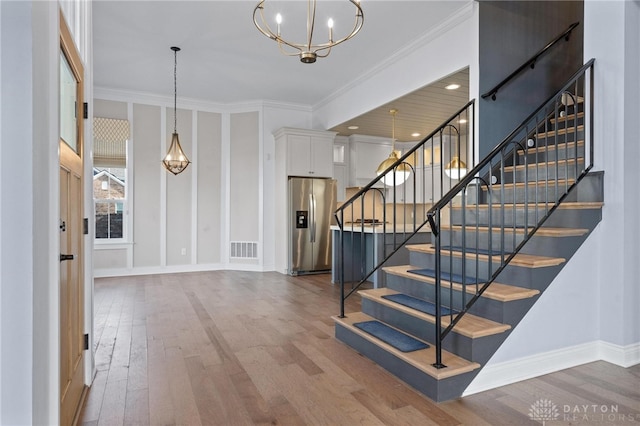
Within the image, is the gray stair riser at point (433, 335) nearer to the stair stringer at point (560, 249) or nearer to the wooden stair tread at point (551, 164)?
the stair stringer at point (560, 249)

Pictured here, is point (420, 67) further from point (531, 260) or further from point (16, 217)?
point (16, 217)

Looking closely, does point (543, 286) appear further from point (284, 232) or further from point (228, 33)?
point (284, 232)

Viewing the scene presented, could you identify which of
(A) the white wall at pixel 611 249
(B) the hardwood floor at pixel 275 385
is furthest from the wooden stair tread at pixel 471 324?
(A) the white wall at pixel 611 249

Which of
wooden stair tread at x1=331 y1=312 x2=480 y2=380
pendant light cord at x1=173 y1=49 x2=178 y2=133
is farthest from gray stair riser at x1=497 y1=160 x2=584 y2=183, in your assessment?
pendant light cord at x1=173 y1=49 x2=178 y2=133

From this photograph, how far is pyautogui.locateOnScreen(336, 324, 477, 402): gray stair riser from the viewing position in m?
2.18

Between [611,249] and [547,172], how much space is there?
701 millimetres

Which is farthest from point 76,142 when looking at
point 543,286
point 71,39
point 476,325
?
point 543,286

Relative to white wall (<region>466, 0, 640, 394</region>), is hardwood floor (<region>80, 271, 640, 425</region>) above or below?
below

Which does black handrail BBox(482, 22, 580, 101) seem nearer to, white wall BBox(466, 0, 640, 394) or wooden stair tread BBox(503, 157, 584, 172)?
wooden stair tread BBox(503, 157, 584, 172)

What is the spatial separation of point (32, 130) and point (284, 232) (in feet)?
19.3

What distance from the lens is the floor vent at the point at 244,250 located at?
284 inches

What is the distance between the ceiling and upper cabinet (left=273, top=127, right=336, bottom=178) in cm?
51

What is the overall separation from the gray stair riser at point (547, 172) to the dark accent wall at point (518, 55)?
15.8 inches

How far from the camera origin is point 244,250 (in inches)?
287
